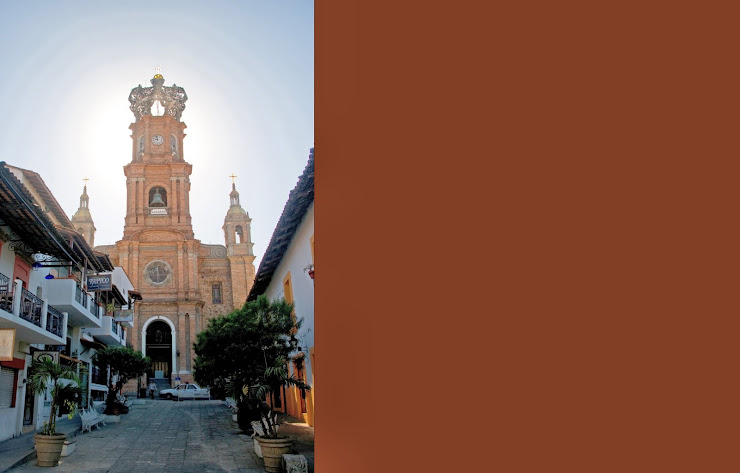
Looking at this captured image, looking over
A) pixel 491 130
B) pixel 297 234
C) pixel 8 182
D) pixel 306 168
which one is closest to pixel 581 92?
pixel 491 130

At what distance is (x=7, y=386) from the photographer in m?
15.2

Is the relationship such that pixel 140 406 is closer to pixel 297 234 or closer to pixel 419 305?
pixel 297 234

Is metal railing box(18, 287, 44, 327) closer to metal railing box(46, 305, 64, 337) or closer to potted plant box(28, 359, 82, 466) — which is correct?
metal railing box(46, 305, 64, 337)

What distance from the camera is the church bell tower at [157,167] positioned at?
42188mm

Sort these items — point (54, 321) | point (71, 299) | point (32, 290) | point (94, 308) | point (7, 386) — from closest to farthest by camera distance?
point (7, 386)
point (54, 321)
point (32, 290)
point (71, 299)
point (94, 308)

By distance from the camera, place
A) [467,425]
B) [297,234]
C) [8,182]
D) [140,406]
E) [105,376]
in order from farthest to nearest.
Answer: [105,376] → [140,406] → [297,234] → [8,182] → [467,425]

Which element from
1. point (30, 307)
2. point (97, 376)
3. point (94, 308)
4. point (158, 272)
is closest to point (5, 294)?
point (30, 307)

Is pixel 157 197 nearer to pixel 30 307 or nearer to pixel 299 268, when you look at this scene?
pixel 30 307

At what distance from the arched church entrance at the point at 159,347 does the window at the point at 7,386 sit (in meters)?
23.6

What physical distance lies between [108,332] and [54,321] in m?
8.39

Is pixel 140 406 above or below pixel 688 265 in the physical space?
below

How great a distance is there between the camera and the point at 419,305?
239 cm

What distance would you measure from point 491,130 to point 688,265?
893mm

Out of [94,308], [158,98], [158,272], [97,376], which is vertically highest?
[158,98]
